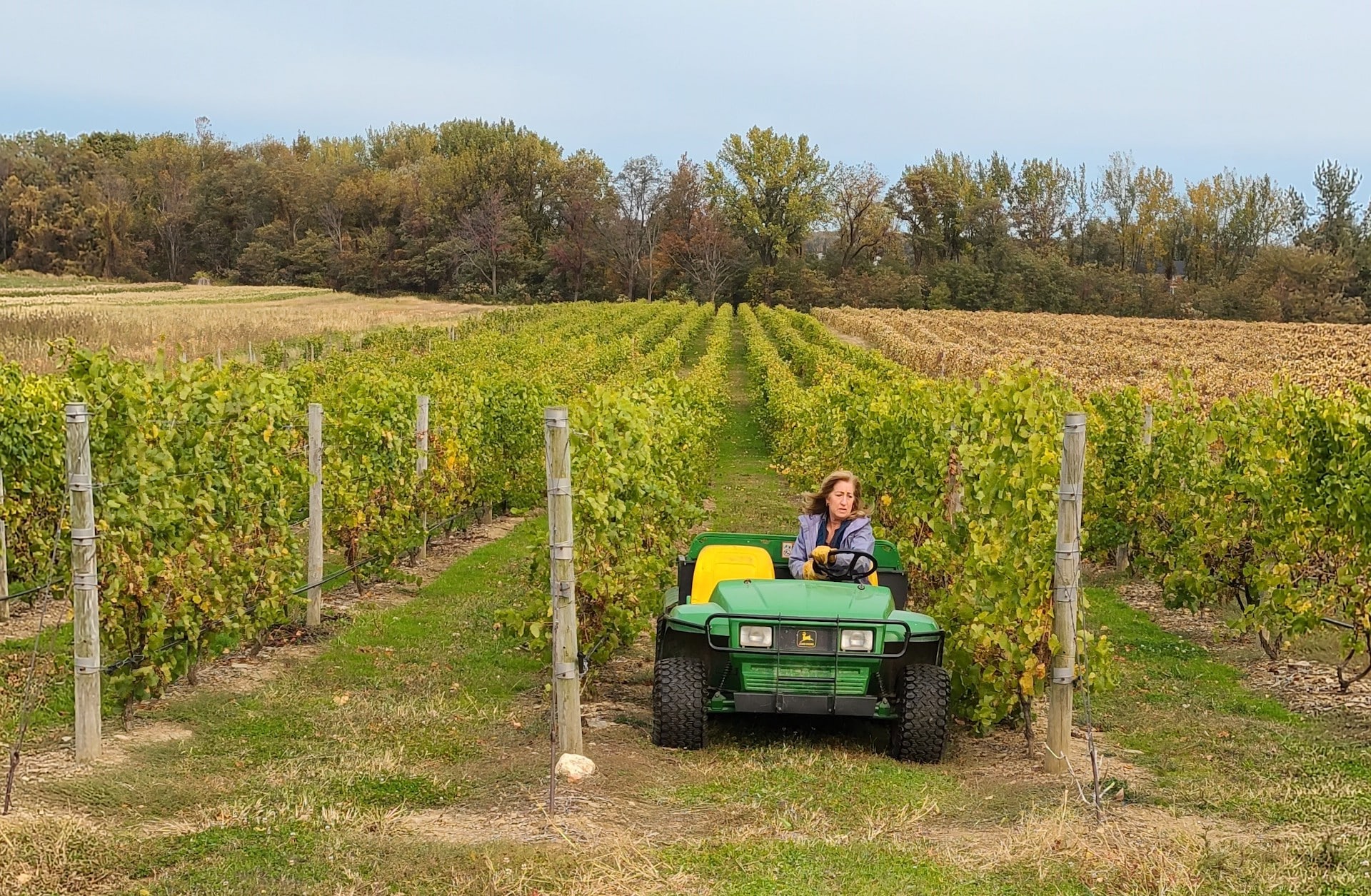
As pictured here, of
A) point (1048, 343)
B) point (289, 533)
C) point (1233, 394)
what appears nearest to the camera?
point (289, 533)

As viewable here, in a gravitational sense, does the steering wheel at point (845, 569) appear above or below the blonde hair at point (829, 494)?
below

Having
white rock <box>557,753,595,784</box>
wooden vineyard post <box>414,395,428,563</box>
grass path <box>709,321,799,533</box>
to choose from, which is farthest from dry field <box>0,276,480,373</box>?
grass path <box>709,321,799,533</box>

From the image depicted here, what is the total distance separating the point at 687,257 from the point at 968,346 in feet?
126

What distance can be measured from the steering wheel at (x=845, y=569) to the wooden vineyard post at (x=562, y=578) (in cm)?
163

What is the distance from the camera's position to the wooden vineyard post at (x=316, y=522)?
30.3 ft

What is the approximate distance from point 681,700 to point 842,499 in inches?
62.8

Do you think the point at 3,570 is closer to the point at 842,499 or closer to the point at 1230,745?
the point at 842,499

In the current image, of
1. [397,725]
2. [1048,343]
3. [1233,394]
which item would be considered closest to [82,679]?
[397,725]

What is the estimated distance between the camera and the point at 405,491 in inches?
438

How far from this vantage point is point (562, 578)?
597 centimetres

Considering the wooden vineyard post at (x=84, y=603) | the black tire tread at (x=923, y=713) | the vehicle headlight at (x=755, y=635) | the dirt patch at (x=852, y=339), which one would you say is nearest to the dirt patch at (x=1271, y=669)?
the black tire tread at (x=923, y=713)

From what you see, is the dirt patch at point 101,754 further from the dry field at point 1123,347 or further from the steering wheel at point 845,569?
the dry field at point 1123,347

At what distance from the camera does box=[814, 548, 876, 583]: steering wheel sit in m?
6.86

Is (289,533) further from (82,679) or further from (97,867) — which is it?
(97,867)
